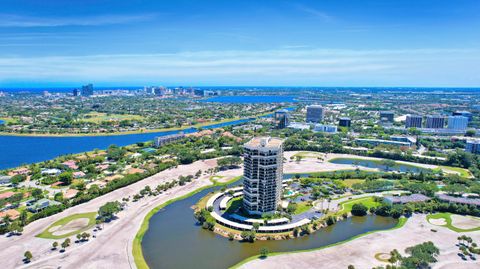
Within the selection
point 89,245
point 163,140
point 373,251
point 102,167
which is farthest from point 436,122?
point 89,245

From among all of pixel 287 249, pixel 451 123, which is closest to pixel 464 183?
pixel 287 249

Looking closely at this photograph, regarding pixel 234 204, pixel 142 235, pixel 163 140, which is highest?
pixel 163 140

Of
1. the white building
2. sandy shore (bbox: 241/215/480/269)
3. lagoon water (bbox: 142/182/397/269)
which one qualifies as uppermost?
the white building

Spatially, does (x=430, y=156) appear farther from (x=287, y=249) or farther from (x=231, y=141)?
(x=287, y=249)

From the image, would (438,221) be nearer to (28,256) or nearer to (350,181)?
(350,181)

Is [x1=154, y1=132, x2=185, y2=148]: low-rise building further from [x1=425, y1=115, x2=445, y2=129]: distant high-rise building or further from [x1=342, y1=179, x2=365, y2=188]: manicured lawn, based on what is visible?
[x1=425, y1=115, x2=445, y2=129]: distant high-rise building

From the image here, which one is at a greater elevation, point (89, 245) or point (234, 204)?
point (234, 204)

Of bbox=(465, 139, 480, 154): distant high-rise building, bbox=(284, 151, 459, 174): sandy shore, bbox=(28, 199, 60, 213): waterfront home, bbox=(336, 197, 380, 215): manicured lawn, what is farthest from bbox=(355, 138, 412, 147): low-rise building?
bbox=(28, 199, 60, 213): waterfront home
